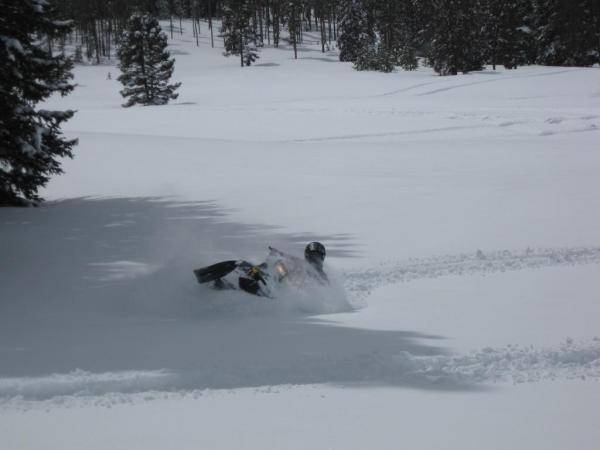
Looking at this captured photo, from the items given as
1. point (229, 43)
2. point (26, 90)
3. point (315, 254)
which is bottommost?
point (315, 254)

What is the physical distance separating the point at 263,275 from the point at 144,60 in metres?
42.6

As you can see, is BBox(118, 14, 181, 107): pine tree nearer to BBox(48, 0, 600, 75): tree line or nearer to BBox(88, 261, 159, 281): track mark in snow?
BBox(48, 0, 600, 75): tree line

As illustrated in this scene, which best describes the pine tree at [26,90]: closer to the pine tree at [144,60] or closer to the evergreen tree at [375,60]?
the pine tree at [144,60]

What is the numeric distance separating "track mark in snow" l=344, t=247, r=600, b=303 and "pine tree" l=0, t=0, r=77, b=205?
8004mm

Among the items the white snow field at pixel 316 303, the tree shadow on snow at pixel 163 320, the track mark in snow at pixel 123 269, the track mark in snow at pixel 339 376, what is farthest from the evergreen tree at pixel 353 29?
the track mark in snow at pixel 339 376

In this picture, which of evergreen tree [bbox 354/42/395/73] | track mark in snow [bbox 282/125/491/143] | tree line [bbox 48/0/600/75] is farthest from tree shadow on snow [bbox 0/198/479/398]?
evergreen tree [bbox 354/42/395/73]

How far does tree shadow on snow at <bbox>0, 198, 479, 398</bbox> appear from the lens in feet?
18.1

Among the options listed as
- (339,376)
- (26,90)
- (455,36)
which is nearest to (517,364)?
(339,376)

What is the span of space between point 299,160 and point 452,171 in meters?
5.16

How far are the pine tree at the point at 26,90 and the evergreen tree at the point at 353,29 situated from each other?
57.4 metres

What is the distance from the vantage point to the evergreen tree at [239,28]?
67.3m

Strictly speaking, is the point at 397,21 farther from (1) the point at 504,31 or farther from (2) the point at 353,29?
(1) the point at 504,31

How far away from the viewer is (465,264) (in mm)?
9922

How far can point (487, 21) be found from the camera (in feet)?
191
